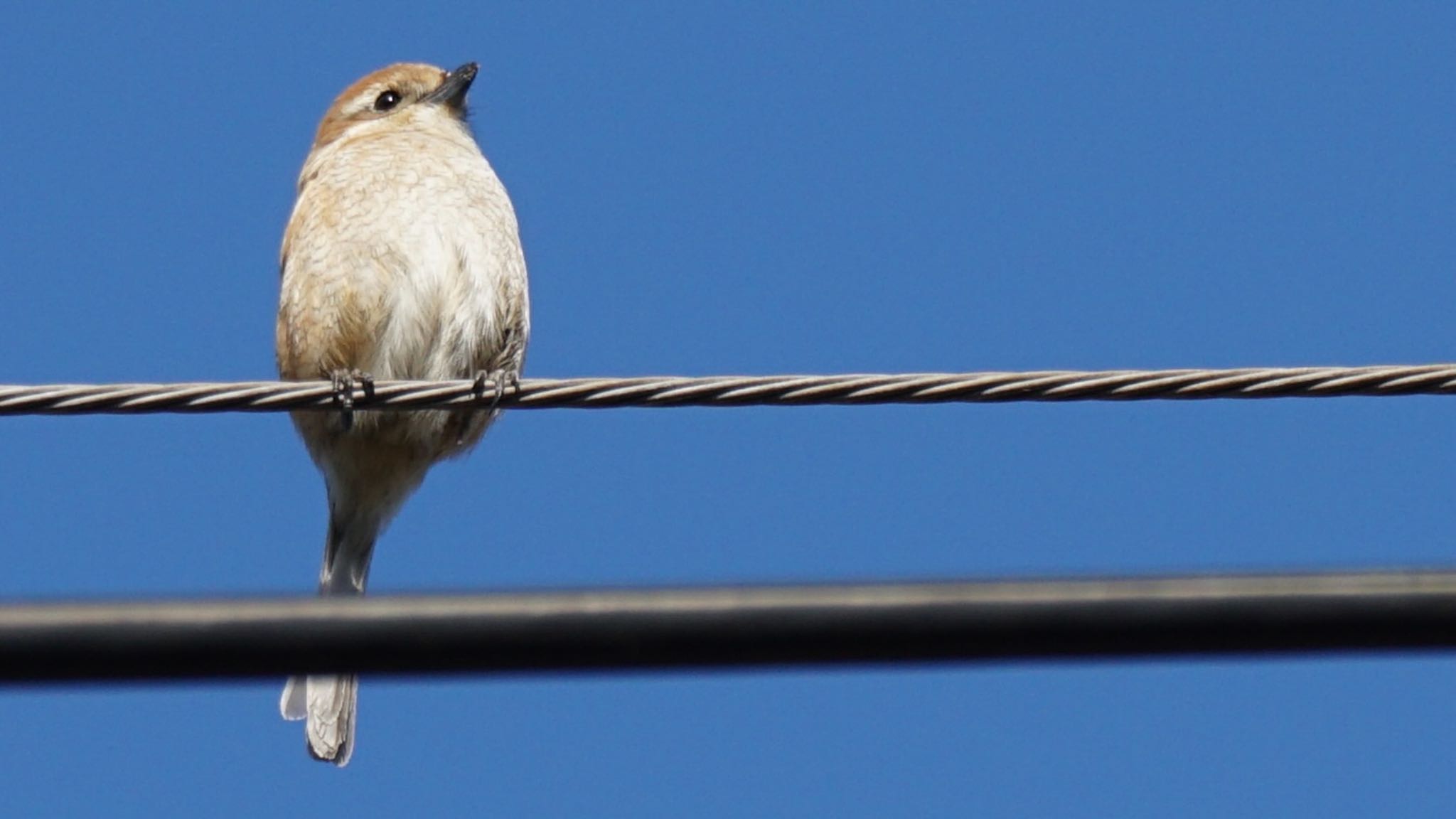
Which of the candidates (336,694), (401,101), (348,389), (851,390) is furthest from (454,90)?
(851,390)

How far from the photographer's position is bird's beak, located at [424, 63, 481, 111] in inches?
408

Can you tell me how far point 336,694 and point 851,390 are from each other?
4.79 m

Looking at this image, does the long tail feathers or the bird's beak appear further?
the bird's beak

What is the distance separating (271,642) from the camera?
109 inches

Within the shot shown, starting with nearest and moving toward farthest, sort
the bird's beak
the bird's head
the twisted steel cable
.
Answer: the twisted steel cable → the bird's head → the bird's beak

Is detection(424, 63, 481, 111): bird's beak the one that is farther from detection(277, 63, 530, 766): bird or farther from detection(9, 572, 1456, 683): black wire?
detection(9, 572, 1456, 683): black wire

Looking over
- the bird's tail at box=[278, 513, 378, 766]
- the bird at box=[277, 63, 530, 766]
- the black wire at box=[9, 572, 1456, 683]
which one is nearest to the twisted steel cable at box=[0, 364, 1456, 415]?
the black wire at box=[9, 572, 1456, 683]

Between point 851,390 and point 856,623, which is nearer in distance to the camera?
point 856,623

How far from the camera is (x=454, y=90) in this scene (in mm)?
10414

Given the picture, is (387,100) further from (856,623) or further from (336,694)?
(856,623)

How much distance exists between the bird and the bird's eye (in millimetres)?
627

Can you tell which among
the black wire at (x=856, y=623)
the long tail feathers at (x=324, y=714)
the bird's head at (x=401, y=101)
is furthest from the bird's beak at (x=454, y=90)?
the black wire at (x=856, y=623)

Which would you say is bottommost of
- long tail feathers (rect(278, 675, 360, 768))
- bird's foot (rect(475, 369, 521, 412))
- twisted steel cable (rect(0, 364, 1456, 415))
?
long tail feathers (rect(278, 675, 360, 768))

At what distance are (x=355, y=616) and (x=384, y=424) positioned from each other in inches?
231
